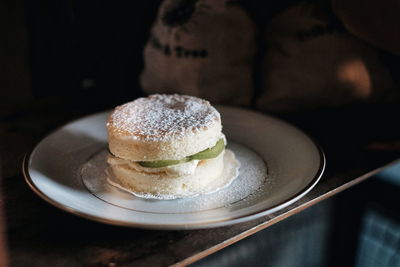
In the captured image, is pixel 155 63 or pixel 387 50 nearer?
pixel 387 50

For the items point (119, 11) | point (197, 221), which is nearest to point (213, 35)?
point (119, 11)

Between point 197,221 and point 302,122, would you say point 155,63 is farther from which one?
point 197,221

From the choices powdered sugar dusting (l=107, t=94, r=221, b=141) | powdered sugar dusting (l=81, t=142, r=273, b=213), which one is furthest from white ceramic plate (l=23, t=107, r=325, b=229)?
powdered sugar dusting (l=107, t=94, r=221, b=141)

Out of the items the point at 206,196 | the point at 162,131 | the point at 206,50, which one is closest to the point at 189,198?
the point at 206,196

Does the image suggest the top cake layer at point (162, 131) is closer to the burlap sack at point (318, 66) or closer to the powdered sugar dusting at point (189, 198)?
the powdered sugar dusting at point (189, 198)

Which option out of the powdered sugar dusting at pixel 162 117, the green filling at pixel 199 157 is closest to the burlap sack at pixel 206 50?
the powdered sugar dusting at pixel 162 117
